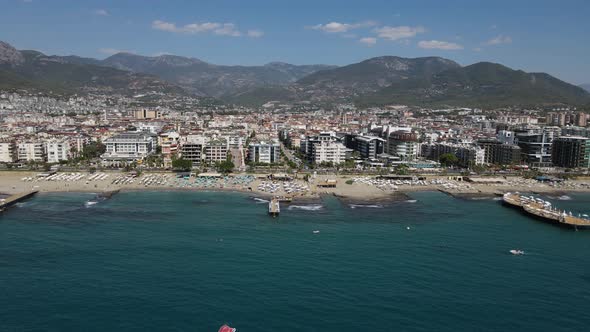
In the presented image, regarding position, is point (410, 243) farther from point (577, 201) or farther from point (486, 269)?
point (577, 201)

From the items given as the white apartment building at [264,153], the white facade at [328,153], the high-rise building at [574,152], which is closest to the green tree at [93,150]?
the white apartment building at [264,153]

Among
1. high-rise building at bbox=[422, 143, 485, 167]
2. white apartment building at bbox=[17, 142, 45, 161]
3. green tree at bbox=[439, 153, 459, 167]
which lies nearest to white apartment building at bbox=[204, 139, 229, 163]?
white apartment building at bbox=[17, 142, 45, 161]

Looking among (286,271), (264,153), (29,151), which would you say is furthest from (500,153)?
(29,151)

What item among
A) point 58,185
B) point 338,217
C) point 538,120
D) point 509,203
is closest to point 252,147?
point 58,185

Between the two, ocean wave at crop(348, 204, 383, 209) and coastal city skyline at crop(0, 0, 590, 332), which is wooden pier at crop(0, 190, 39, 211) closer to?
coastal city skyline at crop(0, 0, 590, 332)

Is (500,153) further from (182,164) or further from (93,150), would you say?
(93,150)
